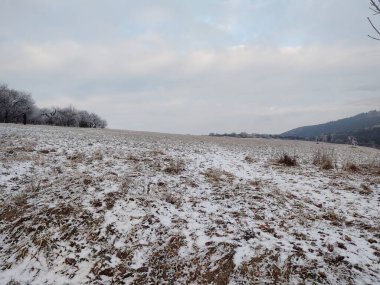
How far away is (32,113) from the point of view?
79.3 m

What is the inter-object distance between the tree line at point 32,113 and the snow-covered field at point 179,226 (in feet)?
169

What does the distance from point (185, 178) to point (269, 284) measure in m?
5.76

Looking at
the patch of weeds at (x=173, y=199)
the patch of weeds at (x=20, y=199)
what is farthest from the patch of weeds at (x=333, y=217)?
the patch of weeds at (x=20, y=199)

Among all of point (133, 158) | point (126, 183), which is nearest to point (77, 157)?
point (133, 158)

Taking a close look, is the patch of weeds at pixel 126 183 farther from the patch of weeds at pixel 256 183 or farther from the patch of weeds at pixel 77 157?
the patch of weeds at pixel 256 183

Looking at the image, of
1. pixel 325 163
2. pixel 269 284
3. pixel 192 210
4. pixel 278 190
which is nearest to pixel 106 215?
pixel 192 210

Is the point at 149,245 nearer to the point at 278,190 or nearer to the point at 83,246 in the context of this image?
the point at 83,246

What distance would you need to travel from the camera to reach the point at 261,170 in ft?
41.6

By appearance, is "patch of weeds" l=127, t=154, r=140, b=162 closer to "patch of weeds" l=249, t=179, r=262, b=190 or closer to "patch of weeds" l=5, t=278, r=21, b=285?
"patch of weeds" l=249, t=179, r=262, b=190

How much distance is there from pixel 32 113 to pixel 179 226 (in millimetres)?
86769

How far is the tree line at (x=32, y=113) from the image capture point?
67812mm

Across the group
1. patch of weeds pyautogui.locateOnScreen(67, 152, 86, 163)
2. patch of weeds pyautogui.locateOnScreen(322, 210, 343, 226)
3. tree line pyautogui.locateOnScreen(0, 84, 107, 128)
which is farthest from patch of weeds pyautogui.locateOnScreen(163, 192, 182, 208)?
tree line pyautogui.locateOnScreen(0, 84, 107, 128)

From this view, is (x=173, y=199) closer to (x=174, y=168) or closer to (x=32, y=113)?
(x=174, y=168)

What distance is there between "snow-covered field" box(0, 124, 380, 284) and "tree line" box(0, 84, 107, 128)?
5162 centimetres
